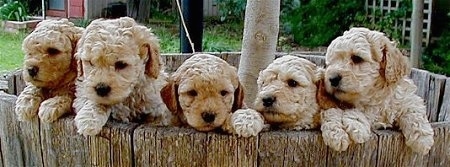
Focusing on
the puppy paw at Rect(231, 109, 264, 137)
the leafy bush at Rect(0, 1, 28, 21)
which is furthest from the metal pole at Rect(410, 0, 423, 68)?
the puppy paw at Rect(231, 109, 264, 137)

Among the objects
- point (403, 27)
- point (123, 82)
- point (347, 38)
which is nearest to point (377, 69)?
point (347, 38)

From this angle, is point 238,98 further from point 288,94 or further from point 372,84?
point 372,84

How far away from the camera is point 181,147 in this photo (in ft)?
4.24

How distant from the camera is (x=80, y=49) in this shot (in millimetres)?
1353

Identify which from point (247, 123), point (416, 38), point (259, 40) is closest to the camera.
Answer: point (247, 123)

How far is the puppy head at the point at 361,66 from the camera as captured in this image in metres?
1.40

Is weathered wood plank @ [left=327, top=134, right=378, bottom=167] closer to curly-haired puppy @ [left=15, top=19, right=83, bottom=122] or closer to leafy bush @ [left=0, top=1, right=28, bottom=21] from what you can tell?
curly-haired puppy @ [left=15, top=19, right=83, bottom=122]

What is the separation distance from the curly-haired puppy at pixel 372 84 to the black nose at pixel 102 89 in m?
0.41

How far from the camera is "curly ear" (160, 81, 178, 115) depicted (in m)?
1.38

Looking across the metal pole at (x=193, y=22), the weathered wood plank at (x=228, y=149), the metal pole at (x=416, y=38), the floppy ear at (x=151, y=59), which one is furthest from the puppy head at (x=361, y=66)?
the metal pole at (x=416, y=38)

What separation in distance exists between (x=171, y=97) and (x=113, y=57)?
15 centimetres

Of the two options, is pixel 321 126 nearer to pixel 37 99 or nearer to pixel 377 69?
pixel 377 69

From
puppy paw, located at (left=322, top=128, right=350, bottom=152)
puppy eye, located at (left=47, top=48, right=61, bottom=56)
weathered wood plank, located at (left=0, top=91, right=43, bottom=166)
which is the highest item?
puppy eye, located at (left=47, top=48, right=61, bottom=56)

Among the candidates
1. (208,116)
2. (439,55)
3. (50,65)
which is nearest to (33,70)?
(50,65)
